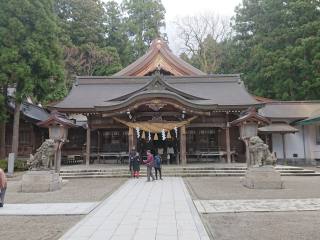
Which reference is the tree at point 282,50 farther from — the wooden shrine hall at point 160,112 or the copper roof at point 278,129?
the wooden shrine hall at point 160,112

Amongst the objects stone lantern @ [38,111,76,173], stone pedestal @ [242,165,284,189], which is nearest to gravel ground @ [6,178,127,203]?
stone lantern @ [38,111,76,173]

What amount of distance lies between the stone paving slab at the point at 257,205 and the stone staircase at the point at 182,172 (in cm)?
715

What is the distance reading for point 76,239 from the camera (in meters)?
5.62

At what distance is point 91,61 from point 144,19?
53.2 ft

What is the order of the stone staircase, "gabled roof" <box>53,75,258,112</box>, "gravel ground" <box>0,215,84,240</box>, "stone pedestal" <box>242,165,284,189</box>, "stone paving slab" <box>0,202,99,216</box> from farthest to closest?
"gabled roof" <box>53,75,258,112</box> < the stone staircase < "stone pedestal" <box>242,165,284,189</box> < "stone paving slab" <box>0,202,99,216</box> < "gravel ground" <box>0,215,84,240</box>

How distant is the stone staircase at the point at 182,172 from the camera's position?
16.5 m

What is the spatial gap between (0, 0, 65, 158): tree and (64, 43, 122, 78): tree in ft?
47.3

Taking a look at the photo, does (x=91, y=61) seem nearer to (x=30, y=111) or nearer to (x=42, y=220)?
(x=30, y=111)

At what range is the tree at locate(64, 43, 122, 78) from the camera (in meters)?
36.2

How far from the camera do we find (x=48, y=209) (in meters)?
8.52

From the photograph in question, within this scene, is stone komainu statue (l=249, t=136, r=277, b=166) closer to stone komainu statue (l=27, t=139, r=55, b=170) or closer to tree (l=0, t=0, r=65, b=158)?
stone komainu statue (l=27, t=139, r=55, b=170)

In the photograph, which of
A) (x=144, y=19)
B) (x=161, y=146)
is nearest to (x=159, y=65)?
(x=161, y=146)

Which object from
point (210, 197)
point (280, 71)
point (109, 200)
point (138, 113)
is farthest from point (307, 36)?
point (109, 200)

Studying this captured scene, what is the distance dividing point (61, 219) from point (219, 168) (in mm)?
11249
